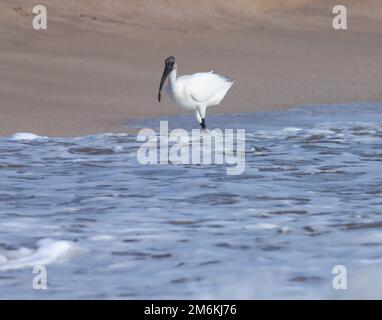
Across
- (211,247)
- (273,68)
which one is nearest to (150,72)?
(273,68)

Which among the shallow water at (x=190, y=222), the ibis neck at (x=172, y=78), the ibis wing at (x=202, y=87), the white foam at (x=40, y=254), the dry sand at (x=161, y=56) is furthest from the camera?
the dry sand at (x=161, y=56)

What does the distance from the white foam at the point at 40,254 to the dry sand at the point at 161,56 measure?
6.01m

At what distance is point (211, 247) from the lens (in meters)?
6.17

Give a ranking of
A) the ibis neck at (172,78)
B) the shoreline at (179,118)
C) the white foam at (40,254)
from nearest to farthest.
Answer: the white foam at (40,254)
the shoreline at (179,118)
the ibis neck at (172,78)

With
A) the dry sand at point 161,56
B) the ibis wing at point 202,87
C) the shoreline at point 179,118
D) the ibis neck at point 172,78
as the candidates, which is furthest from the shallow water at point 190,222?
the dry sand at point 161,56

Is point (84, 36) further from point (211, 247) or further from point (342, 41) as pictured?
point (211, 247)

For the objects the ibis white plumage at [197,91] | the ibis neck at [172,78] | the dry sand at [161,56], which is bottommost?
the ibis white plumage at [197,91]

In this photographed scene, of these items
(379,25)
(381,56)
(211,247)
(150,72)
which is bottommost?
(211,247)

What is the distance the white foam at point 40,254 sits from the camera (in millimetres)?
5906

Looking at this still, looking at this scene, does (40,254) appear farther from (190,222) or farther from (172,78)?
(172,78)

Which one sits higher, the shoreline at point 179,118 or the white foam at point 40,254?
the shoreline at point 179,118

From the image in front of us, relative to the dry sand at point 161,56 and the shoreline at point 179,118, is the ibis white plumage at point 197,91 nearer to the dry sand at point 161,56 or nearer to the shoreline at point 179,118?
the shoreline at point 179,118

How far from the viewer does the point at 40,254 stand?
6074 millimetres
